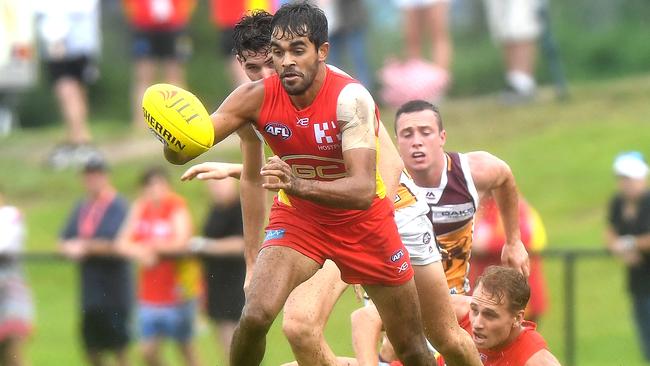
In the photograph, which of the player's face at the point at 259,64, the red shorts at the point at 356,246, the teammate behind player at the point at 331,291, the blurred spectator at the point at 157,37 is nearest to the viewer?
the red shorts at the point at 356,246

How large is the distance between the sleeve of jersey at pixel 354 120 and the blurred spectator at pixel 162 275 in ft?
16.4

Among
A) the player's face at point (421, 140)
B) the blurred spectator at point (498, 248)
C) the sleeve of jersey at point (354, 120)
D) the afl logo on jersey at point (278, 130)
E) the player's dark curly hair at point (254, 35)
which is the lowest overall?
the blurred spectator at point (498, 248)

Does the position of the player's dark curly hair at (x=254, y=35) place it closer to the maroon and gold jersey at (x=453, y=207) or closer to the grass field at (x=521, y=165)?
the maroon and gold jersey at (x=453, y=207)

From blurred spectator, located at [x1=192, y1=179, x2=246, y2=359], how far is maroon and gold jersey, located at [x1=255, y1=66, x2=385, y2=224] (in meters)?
4.20

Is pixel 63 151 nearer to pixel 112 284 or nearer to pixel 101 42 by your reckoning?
pixel 112 284

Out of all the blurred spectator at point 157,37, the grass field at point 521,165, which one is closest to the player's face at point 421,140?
the grass field at point 521,165

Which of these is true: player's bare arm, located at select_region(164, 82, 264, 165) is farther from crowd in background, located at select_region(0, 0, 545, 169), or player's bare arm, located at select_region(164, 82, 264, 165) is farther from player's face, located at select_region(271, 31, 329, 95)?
crowd in background, located at select_region(0, 0, 545, 169)

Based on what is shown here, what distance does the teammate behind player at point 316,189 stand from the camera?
22.4 ft

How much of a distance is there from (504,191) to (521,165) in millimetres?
8489

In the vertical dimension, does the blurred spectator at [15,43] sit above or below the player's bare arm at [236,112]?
below

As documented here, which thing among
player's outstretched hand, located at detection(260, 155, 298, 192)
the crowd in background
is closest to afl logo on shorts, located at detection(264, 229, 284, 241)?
player's outstretched hand, located at detection(260, 155, 298, 192)

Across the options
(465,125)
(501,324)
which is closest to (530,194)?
(465,125)

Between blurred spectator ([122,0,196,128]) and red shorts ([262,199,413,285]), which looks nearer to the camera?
red shorts ([262,199,413,285])

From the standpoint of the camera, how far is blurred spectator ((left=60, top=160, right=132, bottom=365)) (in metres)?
11.9
